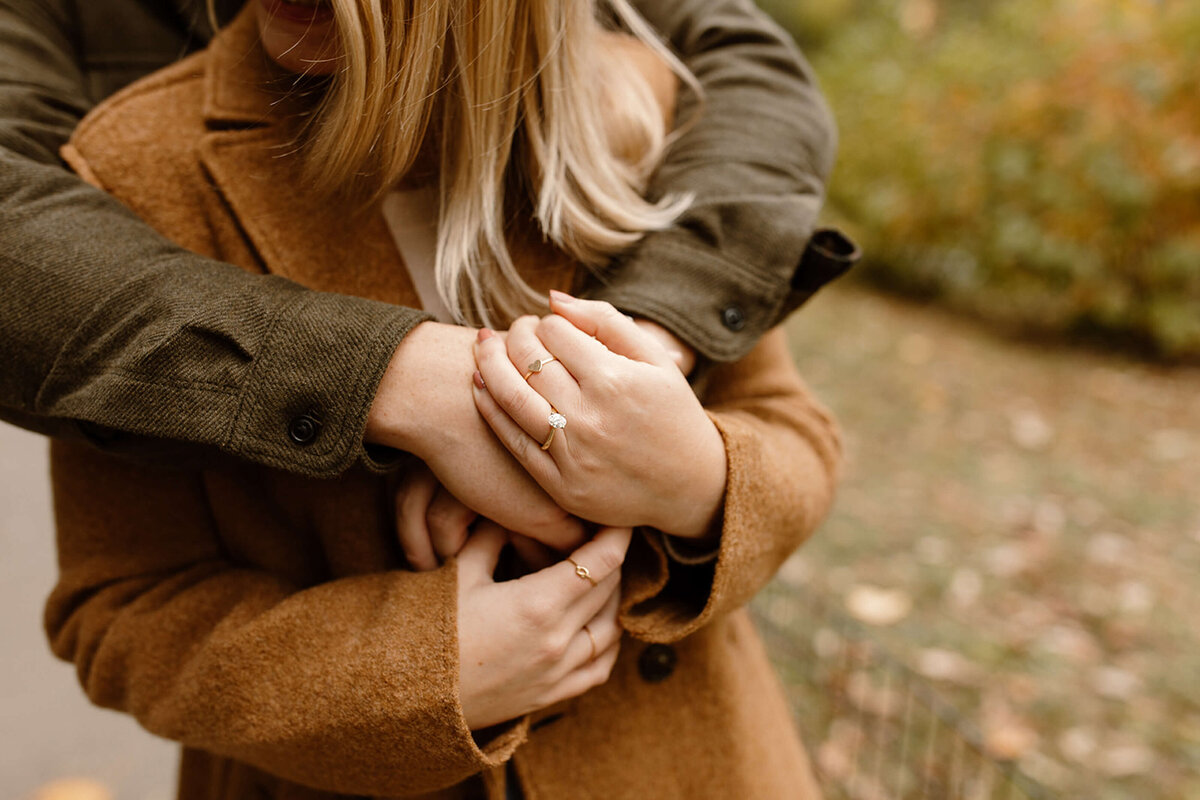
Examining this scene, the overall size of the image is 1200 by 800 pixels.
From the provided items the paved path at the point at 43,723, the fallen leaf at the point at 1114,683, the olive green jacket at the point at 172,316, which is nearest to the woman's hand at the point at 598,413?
the olive green jacket at the point at 172,316

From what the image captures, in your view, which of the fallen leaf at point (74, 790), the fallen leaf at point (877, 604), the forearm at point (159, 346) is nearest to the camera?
the forearm at point (159, 346)

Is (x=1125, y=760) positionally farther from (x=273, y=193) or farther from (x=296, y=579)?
(x=273, y=193)

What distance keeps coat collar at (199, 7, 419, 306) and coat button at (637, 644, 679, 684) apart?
62cm

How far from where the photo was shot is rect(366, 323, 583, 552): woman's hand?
3.18 ft

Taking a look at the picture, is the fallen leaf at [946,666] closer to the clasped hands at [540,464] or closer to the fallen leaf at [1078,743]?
the fallen leaf at [1078,743]

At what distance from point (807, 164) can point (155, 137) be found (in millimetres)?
937

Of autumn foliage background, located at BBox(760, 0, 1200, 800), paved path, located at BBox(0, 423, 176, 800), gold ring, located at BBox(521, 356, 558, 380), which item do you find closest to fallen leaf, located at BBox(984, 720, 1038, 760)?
autumn foliage background, located at BBox(760, 0, 1200, 800)

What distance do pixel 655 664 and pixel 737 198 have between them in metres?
0.70

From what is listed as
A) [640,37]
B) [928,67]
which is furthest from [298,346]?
[928,67]

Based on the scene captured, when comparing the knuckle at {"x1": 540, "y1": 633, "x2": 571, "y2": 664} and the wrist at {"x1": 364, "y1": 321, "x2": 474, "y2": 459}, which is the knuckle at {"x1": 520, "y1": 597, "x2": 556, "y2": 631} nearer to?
the knuckle at {"x1": 540, "y1": 633, "x2": 571, "y2": 664}

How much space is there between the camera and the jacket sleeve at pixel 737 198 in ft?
3.77

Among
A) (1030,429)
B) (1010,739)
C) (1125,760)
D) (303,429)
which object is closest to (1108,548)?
(1030,429)

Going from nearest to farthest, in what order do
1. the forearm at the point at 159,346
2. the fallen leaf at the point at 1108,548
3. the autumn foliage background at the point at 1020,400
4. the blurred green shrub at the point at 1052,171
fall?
1. the forearm at the point at 159,346
2. the autumn foliage background at the point at 1020,400
3. the fallen leaf at the point at 1108,548
4. the blurred green shrub at the point at 1052,171

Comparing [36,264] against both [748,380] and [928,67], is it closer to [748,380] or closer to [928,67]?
[748,380]
